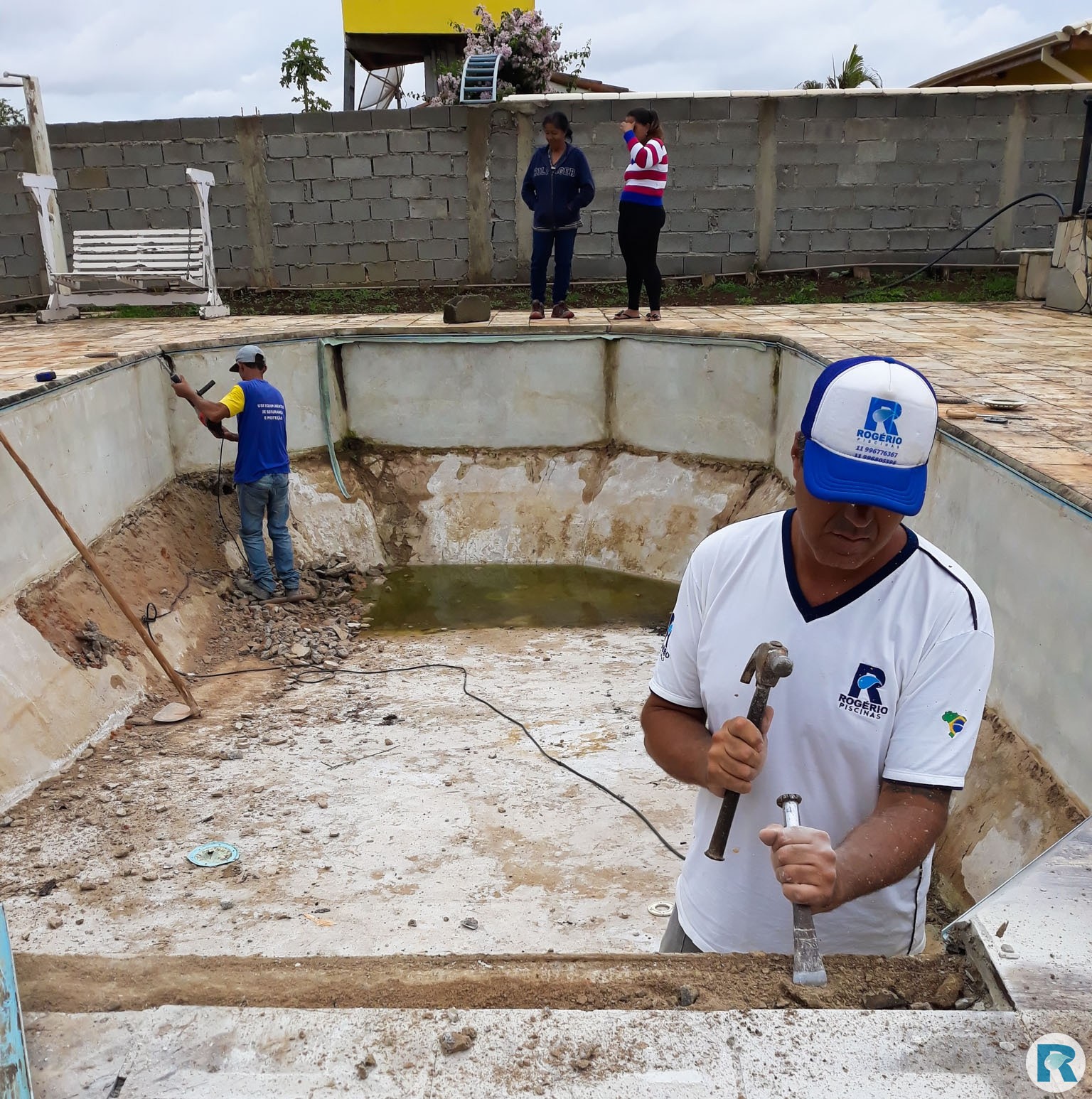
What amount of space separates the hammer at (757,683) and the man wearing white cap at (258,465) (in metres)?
6.15

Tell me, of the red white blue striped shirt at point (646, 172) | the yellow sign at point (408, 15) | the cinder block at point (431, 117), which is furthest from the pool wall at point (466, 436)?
the yellow sign at point (408, 15)

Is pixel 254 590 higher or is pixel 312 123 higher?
pixel 312 123

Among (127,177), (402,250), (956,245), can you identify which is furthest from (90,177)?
(956,245)

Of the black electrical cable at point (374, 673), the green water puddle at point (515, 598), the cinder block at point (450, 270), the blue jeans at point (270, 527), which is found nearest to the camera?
the black electrical cable at point (374, 673)

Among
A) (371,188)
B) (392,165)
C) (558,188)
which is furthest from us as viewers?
(371,188)

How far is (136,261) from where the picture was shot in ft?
33.3

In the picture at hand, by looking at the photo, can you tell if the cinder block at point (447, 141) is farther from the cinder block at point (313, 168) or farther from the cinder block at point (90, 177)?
the cinder block at point (90, 177)

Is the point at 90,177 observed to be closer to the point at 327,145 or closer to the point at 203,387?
the point at 327,145

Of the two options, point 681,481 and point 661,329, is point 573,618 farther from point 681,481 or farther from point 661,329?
point 661,329

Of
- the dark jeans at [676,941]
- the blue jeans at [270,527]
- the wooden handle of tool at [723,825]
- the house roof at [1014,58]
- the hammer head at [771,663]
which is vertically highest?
the house roof at [1014,58]

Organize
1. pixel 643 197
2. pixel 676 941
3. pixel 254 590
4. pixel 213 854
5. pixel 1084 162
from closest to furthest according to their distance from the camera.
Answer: pixel 676 941 < pixel 213 854 < pixel 254 590 < pixel 643 197 < pixel 1084 162

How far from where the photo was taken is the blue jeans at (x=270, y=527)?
7.53 metres

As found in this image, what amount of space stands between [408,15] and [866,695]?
1993 cm

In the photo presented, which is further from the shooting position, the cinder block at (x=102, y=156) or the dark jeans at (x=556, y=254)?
the cinder block at (x=102, y=156)
